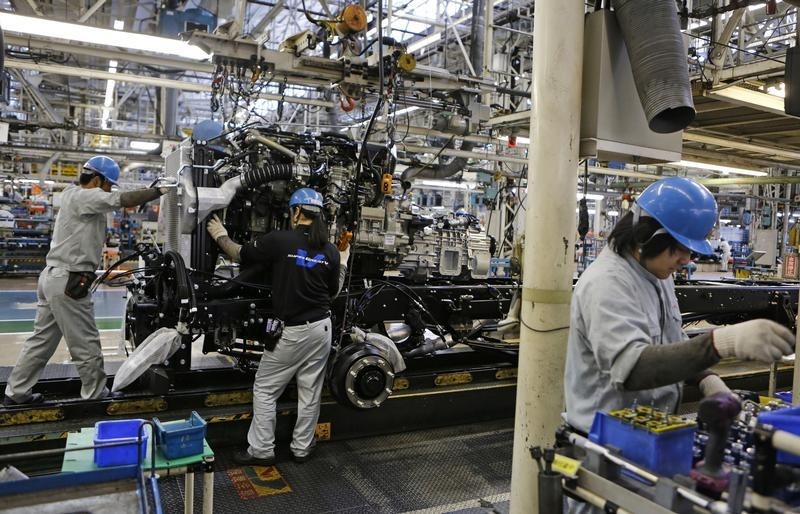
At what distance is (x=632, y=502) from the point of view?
5.43 ft

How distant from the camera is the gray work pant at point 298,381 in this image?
4324 millimetres

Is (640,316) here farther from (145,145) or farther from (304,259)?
(145,145)

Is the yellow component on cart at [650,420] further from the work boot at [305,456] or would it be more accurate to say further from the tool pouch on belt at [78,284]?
the tool pouch on belt at [78,284]

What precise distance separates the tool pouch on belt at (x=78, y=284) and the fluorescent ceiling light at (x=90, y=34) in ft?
6.40

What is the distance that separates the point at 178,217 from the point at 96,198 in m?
0.63

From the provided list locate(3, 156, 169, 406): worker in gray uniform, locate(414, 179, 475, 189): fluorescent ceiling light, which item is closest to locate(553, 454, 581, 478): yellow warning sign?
locate(3, 156, 169, 406): worker in gray uniform

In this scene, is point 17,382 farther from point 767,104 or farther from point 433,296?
point 767,104

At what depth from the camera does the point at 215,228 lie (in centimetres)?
467

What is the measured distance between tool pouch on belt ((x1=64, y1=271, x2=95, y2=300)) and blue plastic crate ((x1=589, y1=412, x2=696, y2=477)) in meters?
3.76

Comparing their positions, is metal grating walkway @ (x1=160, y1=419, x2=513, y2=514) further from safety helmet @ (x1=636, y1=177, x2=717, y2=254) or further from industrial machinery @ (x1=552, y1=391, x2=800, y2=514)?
safety helmet @ (x1=636, y1=177, x2=717, y2=254)

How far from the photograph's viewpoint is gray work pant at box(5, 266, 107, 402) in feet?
14.0

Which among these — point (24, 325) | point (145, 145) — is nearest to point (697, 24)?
point (145, 145)

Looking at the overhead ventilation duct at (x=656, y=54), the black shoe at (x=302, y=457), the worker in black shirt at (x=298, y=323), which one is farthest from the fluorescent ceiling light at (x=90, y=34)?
the overhead ventilation duct at (x=656, y=54)

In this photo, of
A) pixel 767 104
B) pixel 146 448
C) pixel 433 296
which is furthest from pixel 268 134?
pixel 767 104
